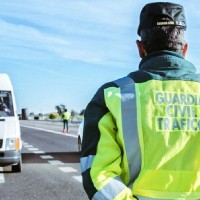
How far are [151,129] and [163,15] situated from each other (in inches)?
20.3

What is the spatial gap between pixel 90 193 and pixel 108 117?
323 millimetres

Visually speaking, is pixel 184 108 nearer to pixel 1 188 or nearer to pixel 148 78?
pixel 148 78

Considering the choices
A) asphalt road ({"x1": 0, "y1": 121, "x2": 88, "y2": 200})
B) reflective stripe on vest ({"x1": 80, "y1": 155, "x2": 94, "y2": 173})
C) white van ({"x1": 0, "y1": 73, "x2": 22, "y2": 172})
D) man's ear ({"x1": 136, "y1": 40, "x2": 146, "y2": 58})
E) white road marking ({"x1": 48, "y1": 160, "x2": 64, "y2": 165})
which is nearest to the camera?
reflective stripe on vest ({"x1": 80, "y1": 155, "x2": 94, "y2": 173})

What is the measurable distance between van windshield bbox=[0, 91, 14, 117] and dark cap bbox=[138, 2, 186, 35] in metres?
10.5

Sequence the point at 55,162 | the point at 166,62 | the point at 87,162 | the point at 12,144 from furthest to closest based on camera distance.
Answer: the point at 55,162 < the point at 12,144 < the point at 166,62 < the point at 87,162

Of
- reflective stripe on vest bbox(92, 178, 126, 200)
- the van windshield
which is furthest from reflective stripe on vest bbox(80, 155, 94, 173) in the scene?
the van windshield

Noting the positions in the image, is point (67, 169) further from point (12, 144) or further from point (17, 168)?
point (12, 144)

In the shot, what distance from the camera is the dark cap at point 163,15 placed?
2533 mm

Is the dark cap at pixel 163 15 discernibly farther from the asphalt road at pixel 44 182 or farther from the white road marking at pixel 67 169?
the white road marking at pixel 67 169

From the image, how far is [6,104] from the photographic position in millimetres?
13070

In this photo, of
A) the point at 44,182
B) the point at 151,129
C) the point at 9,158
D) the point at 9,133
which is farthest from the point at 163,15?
the point at 9,158

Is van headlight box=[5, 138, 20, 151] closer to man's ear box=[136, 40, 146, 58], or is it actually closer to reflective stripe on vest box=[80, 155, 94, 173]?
man's ear box=[136, 40, 146, 58]

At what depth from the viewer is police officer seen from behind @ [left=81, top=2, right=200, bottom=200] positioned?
2.35 meters

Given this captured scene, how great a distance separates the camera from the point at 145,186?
2350 mm
